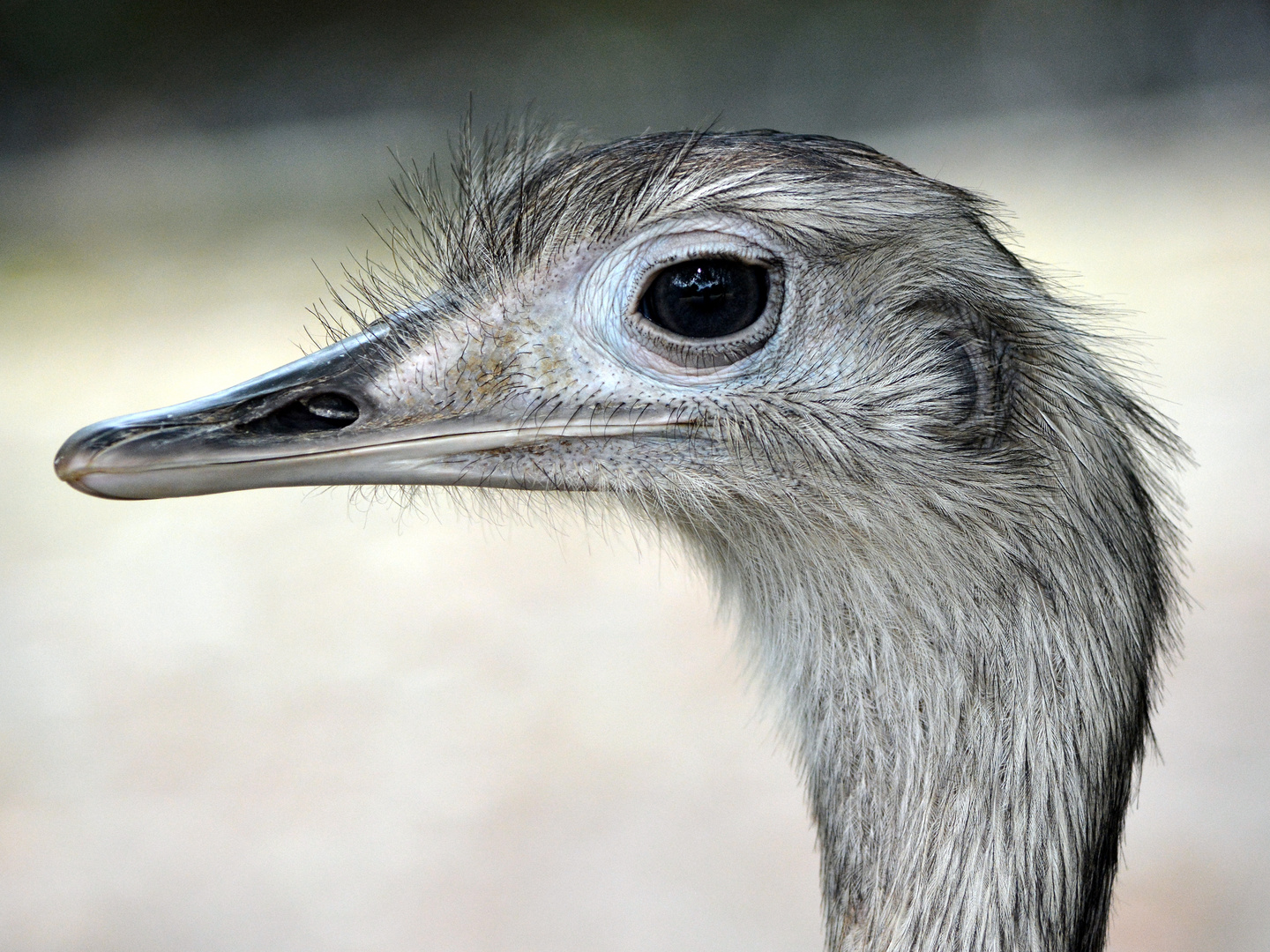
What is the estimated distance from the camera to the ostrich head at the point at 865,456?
47.3 inches

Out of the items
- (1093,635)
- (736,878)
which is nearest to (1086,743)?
(1093,635)

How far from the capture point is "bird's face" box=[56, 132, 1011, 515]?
1.22 m

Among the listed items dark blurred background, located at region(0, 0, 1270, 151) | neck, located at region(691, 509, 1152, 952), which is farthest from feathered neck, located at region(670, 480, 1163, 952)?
dark blurred background, located at region(0, 0, 1270, 151)

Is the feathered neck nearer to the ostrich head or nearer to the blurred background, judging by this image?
the ostrich head

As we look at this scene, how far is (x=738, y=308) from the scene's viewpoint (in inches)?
48.6

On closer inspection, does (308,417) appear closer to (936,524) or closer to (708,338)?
(708,338)

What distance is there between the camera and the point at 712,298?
124 centimetres

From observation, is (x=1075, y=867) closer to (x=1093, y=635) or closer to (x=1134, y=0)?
(x=1093, y=635)

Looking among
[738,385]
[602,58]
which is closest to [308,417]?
[738,385]

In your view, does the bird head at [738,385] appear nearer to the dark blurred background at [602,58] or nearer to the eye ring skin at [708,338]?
the eye ring skin at [708,338]

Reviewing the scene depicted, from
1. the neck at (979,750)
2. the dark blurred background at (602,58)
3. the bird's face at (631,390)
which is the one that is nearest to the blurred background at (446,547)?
the dark blurred background at (602,58)

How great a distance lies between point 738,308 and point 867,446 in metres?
0.18

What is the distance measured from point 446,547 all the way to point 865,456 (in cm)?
342

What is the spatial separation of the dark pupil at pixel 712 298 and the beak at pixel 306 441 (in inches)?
4.0
